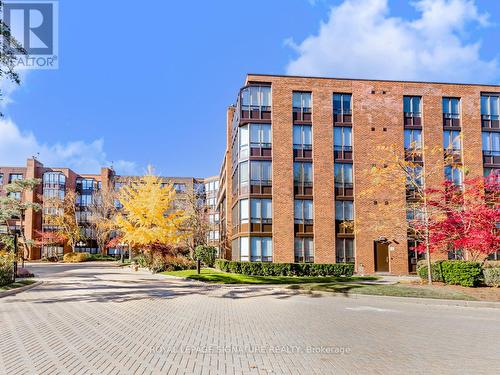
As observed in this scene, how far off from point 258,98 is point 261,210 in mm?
8800

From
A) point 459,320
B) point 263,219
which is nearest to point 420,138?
point 263,219

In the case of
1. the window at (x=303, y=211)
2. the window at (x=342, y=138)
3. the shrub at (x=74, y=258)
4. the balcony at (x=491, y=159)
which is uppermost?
the window at (x=342, y=138)

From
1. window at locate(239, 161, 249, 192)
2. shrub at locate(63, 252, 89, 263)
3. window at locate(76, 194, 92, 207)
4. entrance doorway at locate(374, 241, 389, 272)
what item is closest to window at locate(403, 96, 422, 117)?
entrance doorway at locate(374, 241, 389, 272)

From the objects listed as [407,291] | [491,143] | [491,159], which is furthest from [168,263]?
[491,143]

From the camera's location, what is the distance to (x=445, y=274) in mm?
21188

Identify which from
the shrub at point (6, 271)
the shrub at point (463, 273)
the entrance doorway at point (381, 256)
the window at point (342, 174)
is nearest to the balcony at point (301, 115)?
the window at point (342, 174)

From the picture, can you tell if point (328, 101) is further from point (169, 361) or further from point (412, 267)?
point (169, 361)

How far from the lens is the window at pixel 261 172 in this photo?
32.5 metres

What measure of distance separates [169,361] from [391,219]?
26.5 metres

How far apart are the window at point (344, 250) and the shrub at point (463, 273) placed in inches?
454

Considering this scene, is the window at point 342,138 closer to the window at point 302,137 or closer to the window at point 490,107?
the window at point 302,137

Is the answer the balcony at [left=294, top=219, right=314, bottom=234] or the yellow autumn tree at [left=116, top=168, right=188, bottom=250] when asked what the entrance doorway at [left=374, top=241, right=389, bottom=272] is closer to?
the balcony at [left=294, top=219, right=314, bottom=234]

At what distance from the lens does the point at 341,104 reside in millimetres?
33844

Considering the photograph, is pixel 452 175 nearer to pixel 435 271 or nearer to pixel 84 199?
pixel 435 271
